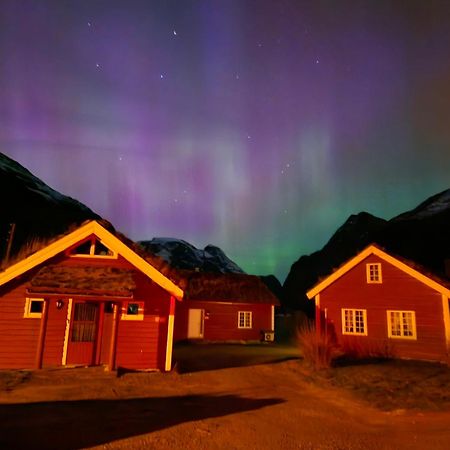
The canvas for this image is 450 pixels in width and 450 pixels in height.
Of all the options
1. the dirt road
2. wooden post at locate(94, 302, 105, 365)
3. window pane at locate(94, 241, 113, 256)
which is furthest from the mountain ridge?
the dirt road

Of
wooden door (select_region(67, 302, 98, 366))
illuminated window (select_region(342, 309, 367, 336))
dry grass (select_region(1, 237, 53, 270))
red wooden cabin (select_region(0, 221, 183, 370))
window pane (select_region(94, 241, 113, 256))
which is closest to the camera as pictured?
red wooden cabin (select_region(0, 221, 183, 370))

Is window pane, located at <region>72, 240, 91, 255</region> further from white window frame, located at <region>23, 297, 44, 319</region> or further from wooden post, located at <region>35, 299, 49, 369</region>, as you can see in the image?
wooden post, located at <region>35, 299, 49, 369</region>

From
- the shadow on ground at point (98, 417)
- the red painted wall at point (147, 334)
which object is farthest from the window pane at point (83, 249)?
the shadow on ground at point (98, 417)

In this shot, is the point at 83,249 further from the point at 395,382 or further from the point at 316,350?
the point at 395,382

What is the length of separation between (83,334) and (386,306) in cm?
1568

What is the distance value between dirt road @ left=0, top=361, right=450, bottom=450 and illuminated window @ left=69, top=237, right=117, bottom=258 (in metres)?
4.49

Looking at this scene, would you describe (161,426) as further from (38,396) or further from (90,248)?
(90,248)

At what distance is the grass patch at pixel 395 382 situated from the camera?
34.3ft

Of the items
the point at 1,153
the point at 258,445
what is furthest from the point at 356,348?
the point at 1,153

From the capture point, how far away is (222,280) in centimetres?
3114

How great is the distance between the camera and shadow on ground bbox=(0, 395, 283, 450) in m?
6.73

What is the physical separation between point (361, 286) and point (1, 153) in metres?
128

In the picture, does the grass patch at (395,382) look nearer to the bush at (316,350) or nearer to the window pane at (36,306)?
the bush at (316,350)

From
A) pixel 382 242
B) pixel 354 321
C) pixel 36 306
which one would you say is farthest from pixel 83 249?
pixel 382 242
